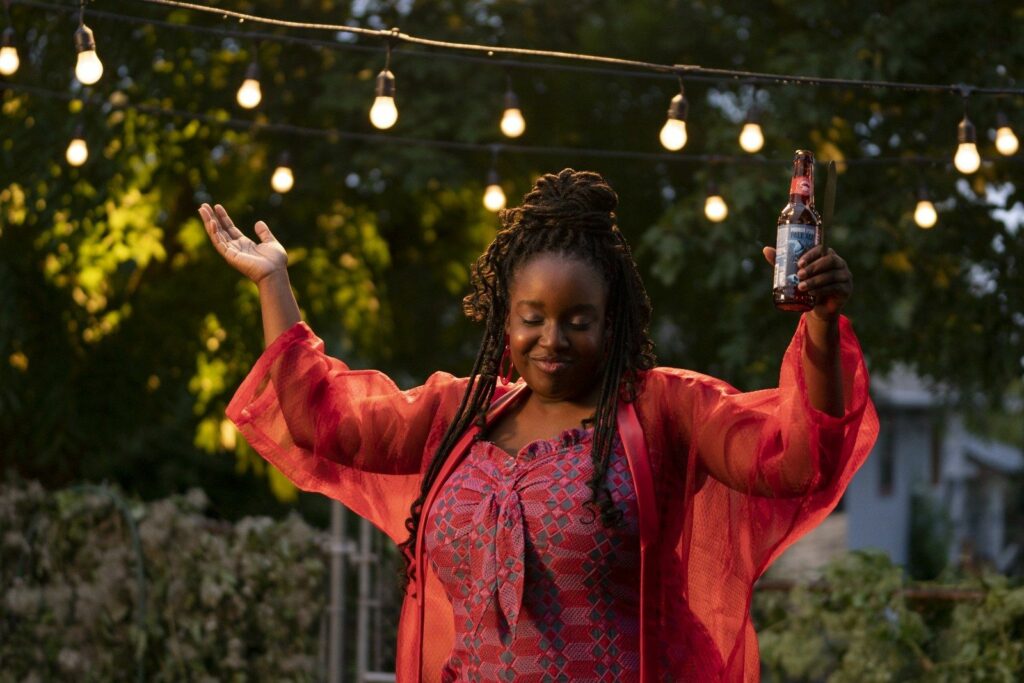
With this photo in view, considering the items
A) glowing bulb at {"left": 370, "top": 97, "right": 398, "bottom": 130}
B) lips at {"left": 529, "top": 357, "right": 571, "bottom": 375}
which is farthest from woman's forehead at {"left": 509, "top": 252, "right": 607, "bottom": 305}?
glowing bulb at {"left": 370, "top": 97, "right": 398, "bottom": 130}

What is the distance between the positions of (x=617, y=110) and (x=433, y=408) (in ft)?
31.4

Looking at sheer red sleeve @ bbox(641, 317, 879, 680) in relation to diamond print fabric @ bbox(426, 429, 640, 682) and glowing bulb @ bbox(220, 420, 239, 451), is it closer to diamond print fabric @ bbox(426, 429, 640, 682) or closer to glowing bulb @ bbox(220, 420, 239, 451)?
diamond print fabric @ bbox(426, 429, 640, 682)

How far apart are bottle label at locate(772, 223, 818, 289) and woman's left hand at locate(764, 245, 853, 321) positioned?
0.05 metres

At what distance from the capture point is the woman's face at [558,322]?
10.1 ft

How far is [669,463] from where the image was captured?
3109 mm

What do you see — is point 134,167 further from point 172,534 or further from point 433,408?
point 433,408

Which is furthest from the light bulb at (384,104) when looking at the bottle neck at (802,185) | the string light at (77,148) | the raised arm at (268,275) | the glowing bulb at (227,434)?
the glowing bulb at (227,434)

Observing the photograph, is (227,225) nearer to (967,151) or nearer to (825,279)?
(825,279)

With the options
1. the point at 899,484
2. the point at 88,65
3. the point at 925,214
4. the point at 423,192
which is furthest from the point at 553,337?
the point at 899,484

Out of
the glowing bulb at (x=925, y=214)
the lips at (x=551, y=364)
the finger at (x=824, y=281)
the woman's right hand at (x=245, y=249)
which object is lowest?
the lips at (x=551, y=364)

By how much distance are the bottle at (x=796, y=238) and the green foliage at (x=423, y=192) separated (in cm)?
632

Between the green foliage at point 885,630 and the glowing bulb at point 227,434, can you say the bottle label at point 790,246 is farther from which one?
the glowing bulb at point 227,434

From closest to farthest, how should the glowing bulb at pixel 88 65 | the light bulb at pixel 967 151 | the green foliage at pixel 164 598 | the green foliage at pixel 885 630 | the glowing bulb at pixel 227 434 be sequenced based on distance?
the glowing bulb at pixel 88 65 < the green foliage at pixel 885 630 < the light bulb at pixel 967 151 < the green foliage at pixel 164 598 < the glowing bulb at pixel 227 434

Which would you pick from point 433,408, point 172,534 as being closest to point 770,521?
point 433,408
